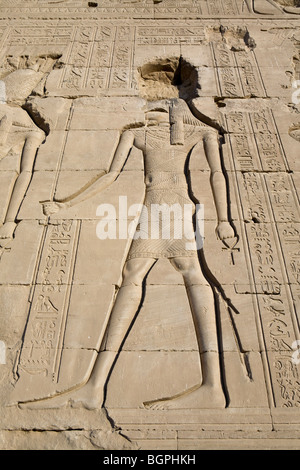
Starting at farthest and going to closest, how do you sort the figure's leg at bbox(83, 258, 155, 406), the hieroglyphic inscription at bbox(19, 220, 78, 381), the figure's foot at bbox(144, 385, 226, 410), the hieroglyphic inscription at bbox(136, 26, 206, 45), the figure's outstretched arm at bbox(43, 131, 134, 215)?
the hieroglyphic inscription at bbox(136, 26, 206, 45), the figure's outstretched arm at bbox(43, 131, 134, 215), the hieroglyphic inscription at bbox(19, 220, 78, 381), the figure's leg at bbox(83, 258, 155, 406), the figure's foot at bbox(144, 385, 226, 410)

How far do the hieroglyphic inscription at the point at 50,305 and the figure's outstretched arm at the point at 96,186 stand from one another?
9.4 inches

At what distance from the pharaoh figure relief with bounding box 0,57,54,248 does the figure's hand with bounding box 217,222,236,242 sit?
7.06ft

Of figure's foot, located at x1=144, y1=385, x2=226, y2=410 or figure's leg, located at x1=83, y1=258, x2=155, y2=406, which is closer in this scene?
figure's foot, located at x1=144, y1=385, x2=226, y2=410

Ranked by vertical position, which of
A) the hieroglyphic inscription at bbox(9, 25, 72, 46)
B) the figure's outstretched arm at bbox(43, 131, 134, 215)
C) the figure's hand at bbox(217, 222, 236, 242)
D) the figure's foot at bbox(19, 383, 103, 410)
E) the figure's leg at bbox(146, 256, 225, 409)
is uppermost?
the hieroglyphic inscription at bbox(9, 25, 72, 46)

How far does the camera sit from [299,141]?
204 inches

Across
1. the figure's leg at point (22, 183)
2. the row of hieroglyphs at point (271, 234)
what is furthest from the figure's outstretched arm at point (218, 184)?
the figure's leg at point (22, 183)

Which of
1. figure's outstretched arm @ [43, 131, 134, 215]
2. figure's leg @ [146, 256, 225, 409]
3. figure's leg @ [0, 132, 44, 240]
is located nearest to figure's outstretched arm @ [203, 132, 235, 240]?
figure's leg @ [146, 256, 225, 409]

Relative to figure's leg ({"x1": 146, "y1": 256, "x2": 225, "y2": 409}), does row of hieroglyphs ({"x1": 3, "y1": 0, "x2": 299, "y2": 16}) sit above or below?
above

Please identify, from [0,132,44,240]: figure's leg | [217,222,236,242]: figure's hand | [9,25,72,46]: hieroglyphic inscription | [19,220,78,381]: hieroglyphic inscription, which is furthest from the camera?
[9,25,72,46]: hieroglyphic inscription

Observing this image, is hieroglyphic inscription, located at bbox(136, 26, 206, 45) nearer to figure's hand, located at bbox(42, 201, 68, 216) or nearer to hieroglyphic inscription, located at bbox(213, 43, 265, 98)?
hieroglyphic inscription, located at bbox(213, 43, 265, 98)

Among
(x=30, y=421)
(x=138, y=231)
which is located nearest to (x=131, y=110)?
(x=138, y=231)

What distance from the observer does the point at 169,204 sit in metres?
4.46

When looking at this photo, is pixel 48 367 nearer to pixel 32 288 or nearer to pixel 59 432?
pixel 59 432

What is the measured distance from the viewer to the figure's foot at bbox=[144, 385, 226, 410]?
3.28 meters
